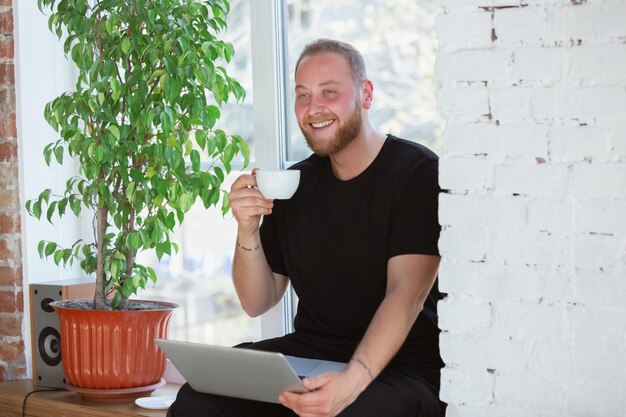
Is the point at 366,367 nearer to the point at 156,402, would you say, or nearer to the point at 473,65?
the point at 473,65

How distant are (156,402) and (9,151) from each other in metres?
1.13

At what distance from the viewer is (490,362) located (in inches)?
68.9

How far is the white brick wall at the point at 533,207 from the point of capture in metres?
1.61

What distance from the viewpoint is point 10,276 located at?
3.24 m

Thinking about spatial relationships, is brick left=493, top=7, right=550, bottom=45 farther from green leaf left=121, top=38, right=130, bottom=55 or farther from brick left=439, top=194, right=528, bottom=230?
green leaf left=121, top=38, right=130, bottom=55

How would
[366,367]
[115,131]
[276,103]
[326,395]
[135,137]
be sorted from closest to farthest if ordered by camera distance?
[326,395], [366,367], [115,131], [135,137], [276,103]

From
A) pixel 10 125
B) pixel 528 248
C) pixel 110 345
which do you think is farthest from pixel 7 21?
pixel 528 248

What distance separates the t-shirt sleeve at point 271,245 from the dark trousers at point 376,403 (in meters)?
0.46

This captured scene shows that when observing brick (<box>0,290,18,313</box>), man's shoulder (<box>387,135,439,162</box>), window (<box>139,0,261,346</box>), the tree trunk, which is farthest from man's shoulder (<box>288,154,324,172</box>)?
brick (<box>0,290,18,313</box>)

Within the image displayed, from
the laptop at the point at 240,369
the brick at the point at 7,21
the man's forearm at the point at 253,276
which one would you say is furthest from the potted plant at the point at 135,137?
the laptop at the point at 240,369

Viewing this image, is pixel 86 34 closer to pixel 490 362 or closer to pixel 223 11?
pixel 223 11

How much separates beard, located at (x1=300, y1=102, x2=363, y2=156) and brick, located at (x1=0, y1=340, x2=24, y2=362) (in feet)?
5.13

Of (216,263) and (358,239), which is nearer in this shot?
(358,239)

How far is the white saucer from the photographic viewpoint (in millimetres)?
2707
